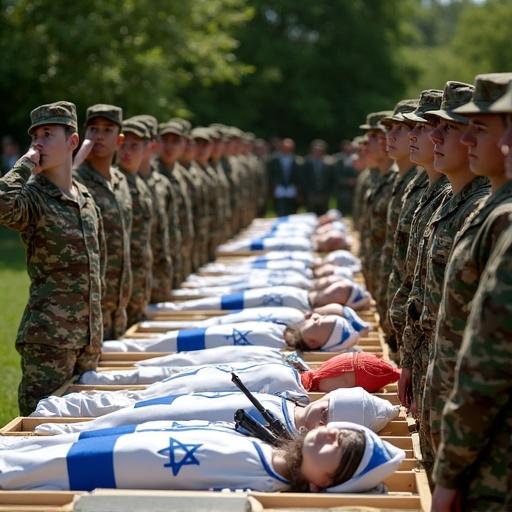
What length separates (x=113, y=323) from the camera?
8578 mm

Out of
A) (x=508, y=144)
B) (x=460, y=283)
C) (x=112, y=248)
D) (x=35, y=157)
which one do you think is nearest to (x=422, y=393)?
(x=460, y=283)

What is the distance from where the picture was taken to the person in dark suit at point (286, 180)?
2500 cm

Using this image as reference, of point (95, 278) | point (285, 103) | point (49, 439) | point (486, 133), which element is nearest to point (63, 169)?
point (95, 278)

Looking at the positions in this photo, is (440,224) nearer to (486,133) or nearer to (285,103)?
(486,133)

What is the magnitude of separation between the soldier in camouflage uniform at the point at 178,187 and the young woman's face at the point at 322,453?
725 centimetres

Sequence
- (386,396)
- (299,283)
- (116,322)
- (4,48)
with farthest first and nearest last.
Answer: (4,48), (299,283), (116,322), (386,396)

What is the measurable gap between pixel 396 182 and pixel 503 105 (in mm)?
4976

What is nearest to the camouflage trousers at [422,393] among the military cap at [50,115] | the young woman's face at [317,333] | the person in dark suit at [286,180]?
the young woman's face at [317,333]

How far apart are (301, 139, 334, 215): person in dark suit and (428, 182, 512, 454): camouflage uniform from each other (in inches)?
821

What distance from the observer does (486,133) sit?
Answer: 3883 millimetres

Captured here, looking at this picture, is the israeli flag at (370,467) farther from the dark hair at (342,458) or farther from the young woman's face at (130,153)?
the young woman's face at (130,153)

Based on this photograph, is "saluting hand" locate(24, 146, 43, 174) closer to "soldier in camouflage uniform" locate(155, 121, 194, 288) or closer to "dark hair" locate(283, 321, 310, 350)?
"dark hair" locate(283, 321, 310, 350)

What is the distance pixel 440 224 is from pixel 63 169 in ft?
8.63

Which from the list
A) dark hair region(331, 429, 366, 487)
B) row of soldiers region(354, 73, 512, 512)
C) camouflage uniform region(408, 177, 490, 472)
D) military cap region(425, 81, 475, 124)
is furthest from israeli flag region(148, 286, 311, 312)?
dark hair region(331, 429, 366, 487)
